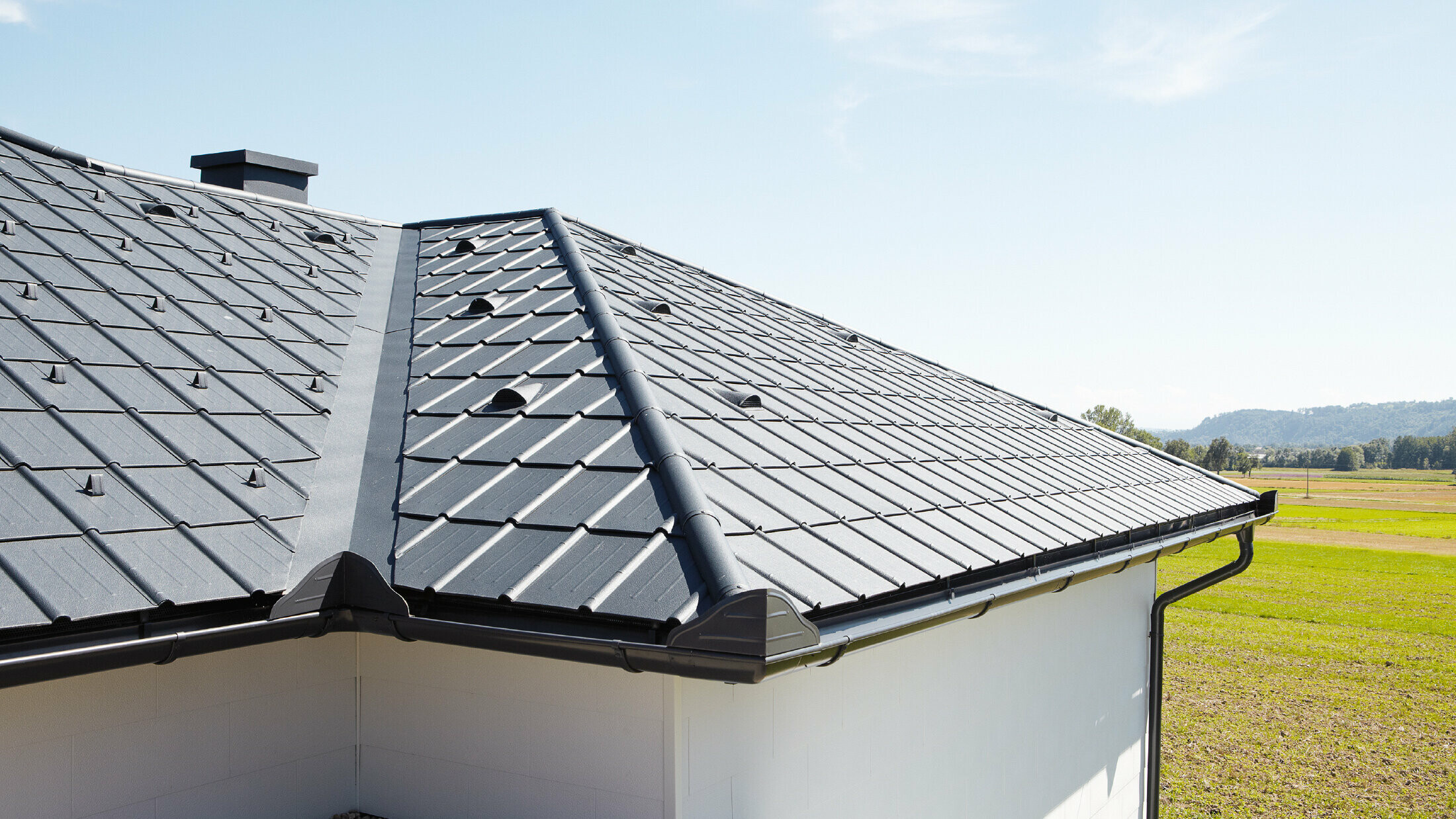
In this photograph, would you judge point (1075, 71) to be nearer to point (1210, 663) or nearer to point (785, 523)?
point (785, 523)

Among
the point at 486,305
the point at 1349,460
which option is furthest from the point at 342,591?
the point at 1349,460

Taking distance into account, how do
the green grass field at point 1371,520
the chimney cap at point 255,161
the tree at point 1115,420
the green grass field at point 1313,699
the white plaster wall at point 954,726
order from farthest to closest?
the tree at point 1115,420 → the green grass field at point 1371,520 → the green grass field at point 1313,699 → the chimney cap at point 255,161 → the white plaster wall at point 954,726

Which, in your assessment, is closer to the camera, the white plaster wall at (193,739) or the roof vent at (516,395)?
the white plaster wall at (193,739)

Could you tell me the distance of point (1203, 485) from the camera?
8.78 meters

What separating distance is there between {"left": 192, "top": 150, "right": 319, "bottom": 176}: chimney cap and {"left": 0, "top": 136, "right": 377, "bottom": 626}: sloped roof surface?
7.07ft

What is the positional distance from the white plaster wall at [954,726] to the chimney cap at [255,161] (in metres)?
8.06

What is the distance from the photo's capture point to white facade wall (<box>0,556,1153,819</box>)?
3104 mm

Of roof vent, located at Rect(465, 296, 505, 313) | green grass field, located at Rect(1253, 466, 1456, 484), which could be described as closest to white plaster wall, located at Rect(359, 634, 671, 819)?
roof vent, located at Rect(465, 296, 505, 313)

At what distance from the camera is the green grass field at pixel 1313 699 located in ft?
47.6

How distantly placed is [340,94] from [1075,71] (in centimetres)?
1002

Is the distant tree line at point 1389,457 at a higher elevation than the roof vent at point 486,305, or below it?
below

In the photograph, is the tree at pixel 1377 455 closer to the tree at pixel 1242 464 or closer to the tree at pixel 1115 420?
the tree at pixel 1242 464

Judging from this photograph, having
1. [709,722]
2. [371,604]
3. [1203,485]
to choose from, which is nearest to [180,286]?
[371,604]

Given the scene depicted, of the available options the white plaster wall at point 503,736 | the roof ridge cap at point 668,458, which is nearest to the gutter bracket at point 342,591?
the white plaster wall at point 503,736
